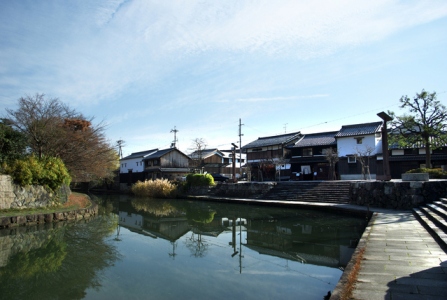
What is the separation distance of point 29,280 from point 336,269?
646 centimetres

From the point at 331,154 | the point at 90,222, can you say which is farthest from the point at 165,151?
the point at 90,222

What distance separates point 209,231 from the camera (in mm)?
12344

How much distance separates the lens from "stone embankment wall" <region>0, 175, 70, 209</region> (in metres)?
13.2

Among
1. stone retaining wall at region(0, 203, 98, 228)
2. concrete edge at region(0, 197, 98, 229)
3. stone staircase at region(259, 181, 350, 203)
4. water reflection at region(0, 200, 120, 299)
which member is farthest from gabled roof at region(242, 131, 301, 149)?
water reflection at region(0, 200, 120, 299)

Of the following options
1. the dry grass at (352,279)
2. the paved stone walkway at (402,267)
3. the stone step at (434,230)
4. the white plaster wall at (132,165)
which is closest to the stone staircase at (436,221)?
the stone step at (434,230)

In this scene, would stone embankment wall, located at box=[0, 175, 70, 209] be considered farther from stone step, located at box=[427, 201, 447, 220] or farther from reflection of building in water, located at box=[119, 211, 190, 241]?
stone step, located at box=[427, 201, 447, 220]

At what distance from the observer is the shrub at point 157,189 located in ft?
96.8

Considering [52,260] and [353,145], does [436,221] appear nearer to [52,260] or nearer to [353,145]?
[52,260]

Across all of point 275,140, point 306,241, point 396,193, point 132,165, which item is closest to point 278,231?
point 306,241

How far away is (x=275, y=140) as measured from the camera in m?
36.8

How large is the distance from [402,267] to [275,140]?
105 feet

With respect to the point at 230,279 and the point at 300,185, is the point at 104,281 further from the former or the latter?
the point at 300,185

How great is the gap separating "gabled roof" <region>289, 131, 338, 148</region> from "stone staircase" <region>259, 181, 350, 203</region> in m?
10.7

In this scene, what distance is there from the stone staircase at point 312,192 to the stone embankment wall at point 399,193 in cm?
168
